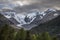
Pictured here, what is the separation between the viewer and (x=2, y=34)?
8294 centimetres

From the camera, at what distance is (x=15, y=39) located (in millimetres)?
102688

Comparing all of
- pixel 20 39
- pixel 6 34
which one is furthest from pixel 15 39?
pixel 6 34

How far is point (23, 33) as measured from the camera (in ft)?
335

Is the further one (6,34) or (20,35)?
(20,35)

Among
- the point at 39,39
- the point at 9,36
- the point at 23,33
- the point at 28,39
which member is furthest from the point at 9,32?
the point at 39,39

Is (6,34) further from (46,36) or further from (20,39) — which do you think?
(46,36)

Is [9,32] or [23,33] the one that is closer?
[9,32]

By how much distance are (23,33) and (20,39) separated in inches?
118

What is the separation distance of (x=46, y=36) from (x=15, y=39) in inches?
559

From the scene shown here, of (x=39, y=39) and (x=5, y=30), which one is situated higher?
(x=5, y=30)

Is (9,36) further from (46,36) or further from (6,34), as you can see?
(46,36)

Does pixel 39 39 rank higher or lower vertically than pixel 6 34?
lower

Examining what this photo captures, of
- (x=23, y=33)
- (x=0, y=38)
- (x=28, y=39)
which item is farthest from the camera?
(x=23, y=33)

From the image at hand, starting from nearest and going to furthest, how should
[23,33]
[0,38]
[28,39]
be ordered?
1. [0,38]
2. [28,39]
3. [23,33]
